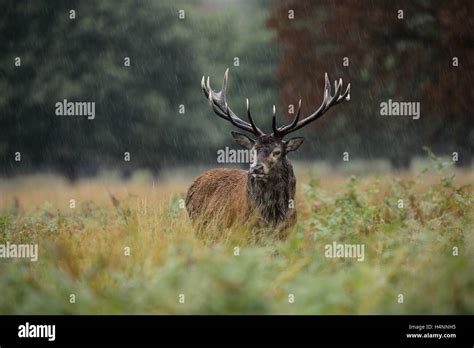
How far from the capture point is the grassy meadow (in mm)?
6125

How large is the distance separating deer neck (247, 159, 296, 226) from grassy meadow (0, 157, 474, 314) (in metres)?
0.40

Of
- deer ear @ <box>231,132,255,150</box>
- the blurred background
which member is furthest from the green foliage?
deer ear @ <box>231,132,255,150</box>

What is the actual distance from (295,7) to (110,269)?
44.9 feet

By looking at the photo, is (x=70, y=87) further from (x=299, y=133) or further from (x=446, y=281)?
(x=446, y=281)

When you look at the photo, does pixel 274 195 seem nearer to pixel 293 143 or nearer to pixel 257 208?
pixel 257 208

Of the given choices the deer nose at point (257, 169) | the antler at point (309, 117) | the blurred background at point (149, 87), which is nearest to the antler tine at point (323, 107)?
the antler at point (309, 117)

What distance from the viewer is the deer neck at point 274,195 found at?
8.90 m

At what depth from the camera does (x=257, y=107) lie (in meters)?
23.4

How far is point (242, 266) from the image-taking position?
6039 millimetres

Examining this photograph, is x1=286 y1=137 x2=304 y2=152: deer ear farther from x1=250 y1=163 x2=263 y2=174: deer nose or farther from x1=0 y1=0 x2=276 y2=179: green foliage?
x1=0 y1=0 x2=276 y2=179: green foliage

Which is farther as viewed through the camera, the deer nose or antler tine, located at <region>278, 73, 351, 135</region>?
antler tine, located at <region>278, 73, 351, 135</region>

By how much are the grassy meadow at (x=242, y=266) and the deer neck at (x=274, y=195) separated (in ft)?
1.31

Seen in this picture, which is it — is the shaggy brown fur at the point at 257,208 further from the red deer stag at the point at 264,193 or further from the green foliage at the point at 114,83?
the green foliage at the point at 114,83

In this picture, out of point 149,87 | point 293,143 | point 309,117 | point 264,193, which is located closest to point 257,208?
point 264,193
